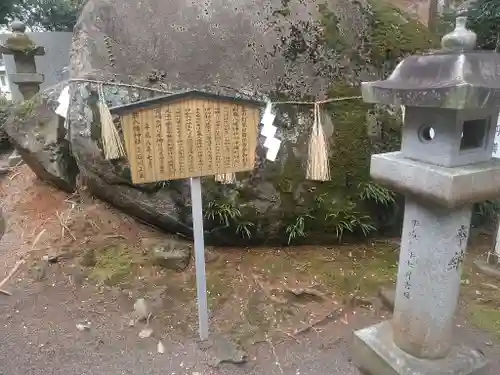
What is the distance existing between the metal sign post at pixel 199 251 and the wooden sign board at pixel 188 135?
0.18 meters

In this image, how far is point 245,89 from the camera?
4.26 meters

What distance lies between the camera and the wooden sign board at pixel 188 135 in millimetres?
2746

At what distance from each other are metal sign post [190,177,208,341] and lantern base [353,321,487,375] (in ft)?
4.16

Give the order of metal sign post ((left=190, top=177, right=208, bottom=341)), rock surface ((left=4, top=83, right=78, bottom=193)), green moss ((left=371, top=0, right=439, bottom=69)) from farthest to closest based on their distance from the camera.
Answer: rock surface ((left=4, top=83, right=78, bottom=193)), green moss ((left=371, top=0, right=439, bottom=69)), metal sign post ((left=190, top=177, right=208, bottom=341))

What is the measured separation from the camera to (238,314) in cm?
368

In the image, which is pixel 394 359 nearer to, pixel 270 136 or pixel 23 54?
pixel 270 136

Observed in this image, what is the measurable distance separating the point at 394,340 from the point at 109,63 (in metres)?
3.85

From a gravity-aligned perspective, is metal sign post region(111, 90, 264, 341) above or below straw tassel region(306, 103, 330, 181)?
above

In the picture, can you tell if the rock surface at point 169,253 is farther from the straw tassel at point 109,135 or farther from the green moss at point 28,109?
the green moss at point 28,109

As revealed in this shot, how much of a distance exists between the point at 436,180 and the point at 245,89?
2456 millimetres

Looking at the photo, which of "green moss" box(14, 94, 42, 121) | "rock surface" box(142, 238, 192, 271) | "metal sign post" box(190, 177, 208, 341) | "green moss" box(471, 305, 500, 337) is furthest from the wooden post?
"green moss" box(471, 305, 500, 337)

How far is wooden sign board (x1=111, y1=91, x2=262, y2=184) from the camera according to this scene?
2746 millimetres

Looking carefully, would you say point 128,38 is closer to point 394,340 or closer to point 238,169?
point 238,169

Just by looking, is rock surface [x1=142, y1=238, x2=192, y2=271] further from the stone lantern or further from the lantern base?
the stone lantern
